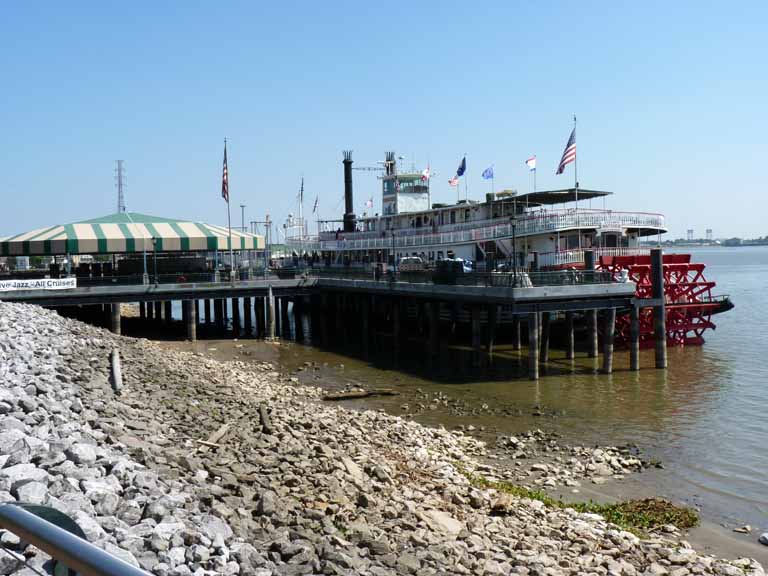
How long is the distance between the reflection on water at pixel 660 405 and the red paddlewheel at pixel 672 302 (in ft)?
4.55

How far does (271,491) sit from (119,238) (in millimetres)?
32765

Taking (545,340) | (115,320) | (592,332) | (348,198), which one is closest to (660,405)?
(592,332)

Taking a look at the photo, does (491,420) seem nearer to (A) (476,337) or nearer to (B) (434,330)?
(A) (476,337)

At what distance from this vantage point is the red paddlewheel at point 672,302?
3375 centimetres

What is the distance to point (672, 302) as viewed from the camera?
34938 millimetres

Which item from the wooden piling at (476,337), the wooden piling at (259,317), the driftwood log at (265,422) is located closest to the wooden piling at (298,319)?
the wooden piling at (259,317)

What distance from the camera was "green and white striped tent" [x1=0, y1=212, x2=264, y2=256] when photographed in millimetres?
38156

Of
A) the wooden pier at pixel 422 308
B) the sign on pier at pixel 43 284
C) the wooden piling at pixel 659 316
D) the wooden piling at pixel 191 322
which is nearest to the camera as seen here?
the wooden pier at pixel 422 308

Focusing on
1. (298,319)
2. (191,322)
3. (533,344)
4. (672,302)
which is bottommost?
(298,319)

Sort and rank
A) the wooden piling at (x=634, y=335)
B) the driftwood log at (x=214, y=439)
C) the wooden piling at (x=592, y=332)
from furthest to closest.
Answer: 1. the wooden piling at (x=592, y=332)
2. the wooden piling at (x=634, y=335)
3. the driftwood log at (x=214, y=439)

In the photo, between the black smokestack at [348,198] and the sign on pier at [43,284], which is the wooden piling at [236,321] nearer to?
the sign on pier at [43,284]

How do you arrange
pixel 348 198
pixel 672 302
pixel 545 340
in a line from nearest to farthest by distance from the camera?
1. pixel 545 340
2. pixel 672 302
3. pixel 348 198

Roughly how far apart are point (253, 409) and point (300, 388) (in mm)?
8917

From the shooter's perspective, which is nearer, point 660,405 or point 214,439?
point 214,439
